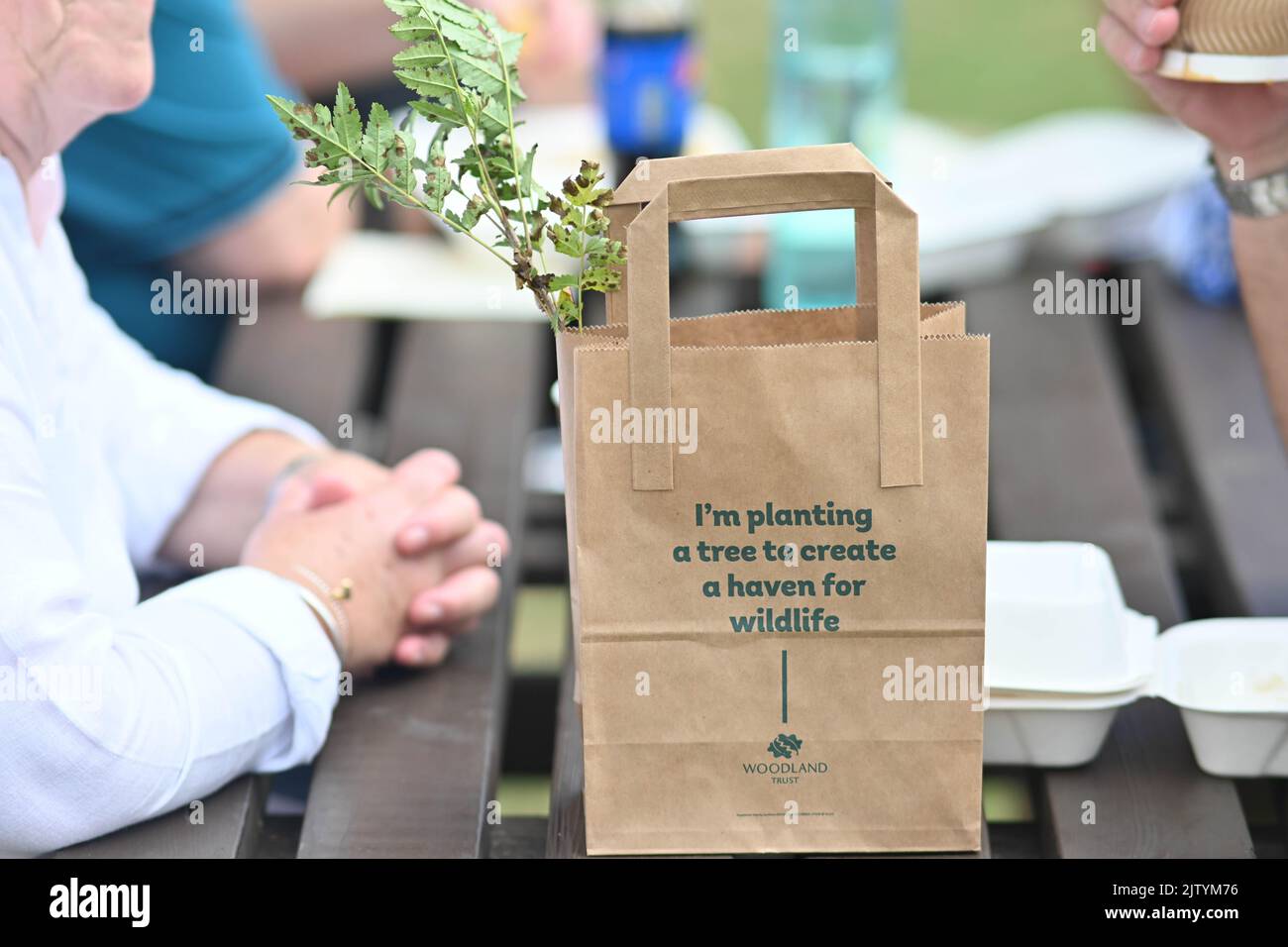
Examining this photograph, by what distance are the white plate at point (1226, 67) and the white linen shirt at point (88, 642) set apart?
2.77ft

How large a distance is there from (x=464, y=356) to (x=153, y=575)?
0.52 m

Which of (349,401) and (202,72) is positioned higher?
(202,72)

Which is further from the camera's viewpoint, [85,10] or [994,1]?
[994,1]

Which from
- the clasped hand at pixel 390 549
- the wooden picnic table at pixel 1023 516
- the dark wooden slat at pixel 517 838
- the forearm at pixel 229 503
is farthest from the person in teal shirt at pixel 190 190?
the dark wooden slat at pixel 517 838

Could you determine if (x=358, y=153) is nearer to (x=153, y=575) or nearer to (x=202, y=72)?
(x=153, y=575)

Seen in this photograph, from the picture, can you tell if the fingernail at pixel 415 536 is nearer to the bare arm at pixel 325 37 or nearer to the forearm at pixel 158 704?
the forearm at pixel 158 704

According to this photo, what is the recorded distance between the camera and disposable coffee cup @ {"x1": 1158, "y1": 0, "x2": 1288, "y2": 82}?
116cm

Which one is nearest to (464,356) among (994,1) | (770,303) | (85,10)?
(770,303)

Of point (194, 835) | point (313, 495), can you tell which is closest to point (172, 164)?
point (313, 495)

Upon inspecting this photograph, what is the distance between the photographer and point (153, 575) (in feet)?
4.88

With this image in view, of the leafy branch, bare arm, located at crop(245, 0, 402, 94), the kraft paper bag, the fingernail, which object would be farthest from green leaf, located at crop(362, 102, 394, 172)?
bare arm, located at crop(245, 0, 402, 94)

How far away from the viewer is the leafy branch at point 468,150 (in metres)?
0.98

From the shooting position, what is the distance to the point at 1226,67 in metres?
1.19

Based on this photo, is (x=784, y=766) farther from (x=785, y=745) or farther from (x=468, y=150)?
(x=468, y=150)
